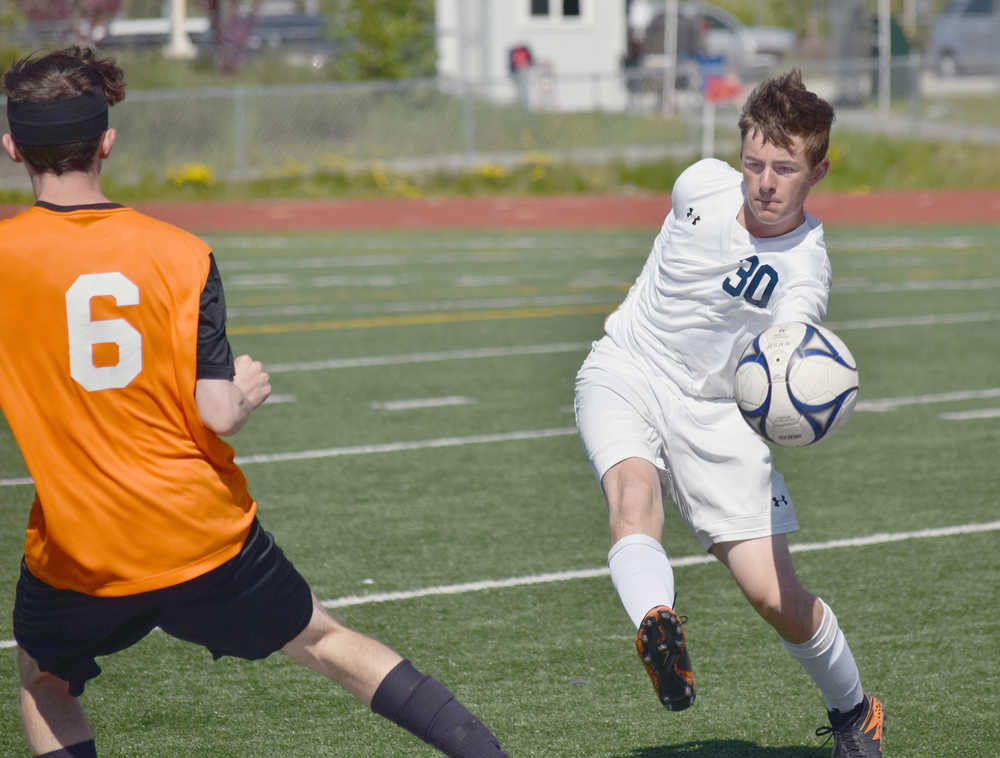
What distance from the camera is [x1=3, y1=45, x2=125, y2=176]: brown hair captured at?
3.20 meters

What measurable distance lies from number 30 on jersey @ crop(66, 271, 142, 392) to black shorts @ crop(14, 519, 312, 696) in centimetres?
49

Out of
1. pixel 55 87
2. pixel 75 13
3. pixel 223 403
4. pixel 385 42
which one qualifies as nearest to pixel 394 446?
pixel 223 403

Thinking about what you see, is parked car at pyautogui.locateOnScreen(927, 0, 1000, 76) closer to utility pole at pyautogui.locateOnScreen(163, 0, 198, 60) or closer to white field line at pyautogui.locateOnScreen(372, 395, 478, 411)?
utility pole at pyautogui.locateOnScreen(163, 0, 198, 60)

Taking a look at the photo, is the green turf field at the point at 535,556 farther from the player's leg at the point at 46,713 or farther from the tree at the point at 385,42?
the tree at the point at 385,42

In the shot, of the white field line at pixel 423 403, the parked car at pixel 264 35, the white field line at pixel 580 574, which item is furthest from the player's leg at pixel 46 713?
the parked car at pixel 264 35

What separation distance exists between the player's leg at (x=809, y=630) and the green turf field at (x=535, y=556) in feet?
0.84

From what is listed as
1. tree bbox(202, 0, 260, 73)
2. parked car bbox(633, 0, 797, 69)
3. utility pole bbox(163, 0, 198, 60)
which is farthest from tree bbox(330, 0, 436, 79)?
parked car bbox(633, 0, 797, 69)

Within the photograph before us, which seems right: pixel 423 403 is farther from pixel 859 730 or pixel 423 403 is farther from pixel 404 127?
pixel 404 127

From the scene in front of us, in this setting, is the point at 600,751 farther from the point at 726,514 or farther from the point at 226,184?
the point at 226,184

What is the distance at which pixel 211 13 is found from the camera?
36.5 meters

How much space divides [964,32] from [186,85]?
20222 millimetres

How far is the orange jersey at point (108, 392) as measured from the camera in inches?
125

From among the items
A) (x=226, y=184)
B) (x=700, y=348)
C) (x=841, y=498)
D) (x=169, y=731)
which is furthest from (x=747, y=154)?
(x=226, y=184)

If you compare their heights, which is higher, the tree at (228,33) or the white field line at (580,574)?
the tree at (228,33)
